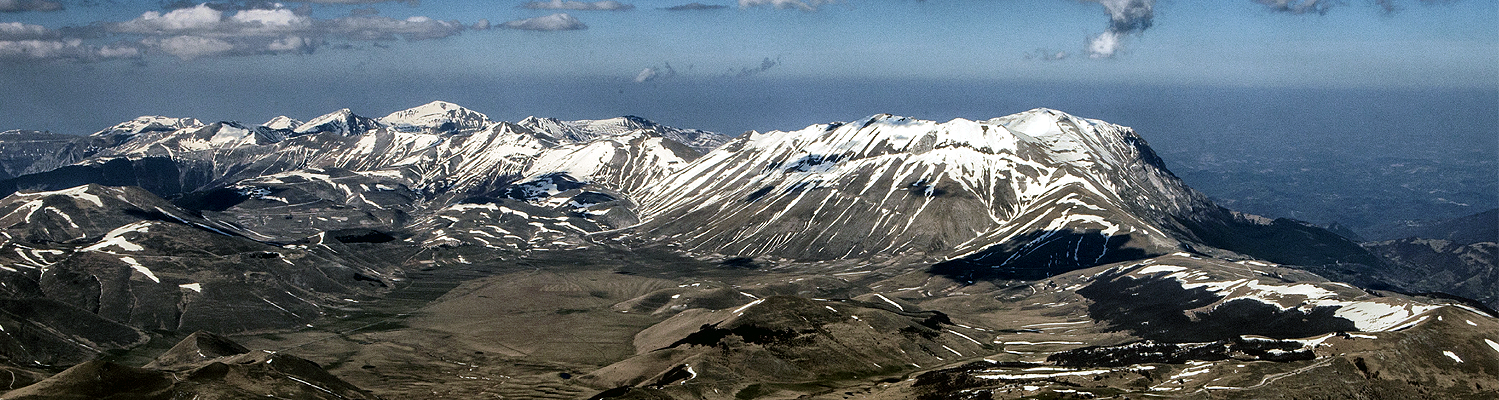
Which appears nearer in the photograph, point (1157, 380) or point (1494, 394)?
point (1494, 394)

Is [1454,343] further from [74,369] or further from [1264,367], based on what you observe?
[74,369]

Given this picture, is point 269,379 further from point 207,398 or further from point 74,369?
point 74,369

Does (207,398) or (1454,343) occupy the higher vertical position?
(1454,343)

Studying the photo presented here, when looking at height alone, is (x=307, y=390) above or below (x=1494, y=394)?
below

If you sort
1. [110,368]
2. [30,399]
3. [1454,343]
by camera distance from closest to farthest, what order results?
[30,399] < [110,368] < [1454,343]

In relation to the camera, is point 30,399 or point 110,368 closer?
point 30,399

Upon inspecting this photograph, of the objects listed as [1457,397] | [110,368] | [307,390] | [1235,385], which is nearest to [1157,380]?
[1235,385]

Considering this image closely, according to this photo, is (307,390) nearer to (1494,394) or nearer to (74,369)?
(74,369)

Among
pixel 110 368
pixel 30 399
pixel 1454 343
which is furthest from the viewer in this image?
pixel 1454 343

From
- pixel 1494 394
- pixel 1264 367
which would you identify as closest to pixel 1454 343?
pixel 1494 394
